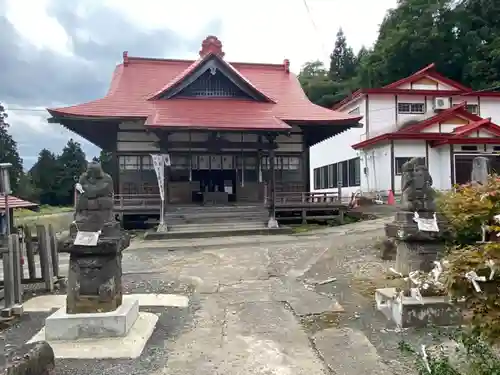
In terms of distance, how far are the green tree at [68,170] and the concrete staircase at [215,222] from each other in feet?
102

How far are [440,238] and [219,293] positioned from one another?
3655 millimetres

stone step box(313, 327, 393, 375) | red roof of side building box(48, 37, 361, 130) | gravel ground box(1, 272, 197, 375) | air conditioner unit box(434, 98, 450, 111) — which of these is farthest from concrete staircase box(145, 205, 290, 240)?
air conditioner unit box(434, 98, 450, 111)

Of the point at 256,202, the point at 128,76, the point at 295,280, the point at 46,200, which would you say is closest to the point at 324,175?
the point at 256,202

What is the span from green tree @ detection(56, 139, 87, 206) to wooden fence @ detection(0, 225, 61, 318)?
37.7 m

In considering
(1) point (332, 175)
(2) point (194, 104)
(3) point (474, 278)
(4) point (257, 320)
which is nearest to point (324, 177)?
(1) point (332, 175)

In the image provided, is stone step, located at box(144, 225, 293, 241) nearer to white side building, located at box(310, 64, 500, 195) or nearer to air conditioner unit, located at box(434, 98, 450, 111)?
white side building, located at box(310, 64, 500, 195)

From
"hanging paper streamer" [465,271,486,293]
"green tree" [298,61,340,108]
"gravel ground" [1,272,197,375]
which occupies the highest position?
"green tree" [298,61,340,108]

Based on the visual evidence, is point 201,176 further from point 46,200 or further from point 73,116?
point 46,200

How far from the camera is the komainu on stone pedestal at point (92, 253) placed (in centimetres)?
515

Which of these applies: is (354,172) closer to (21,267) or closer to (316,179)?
(316,179)

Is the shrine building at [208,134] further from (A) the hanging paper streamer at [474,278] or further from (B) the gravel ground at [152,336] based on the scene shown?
(A) the hanging paper streamer at [474,278]

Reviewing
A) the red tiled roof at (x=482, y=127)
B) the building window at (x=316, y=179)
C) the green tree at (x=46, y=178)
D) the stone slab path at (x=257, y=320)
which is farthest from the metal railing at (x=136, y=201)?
the green tree at (x=46, y=178)

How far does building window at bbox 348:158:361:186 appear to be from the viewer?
2734 centimetres

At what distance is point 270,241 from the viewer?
13195 mm
